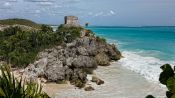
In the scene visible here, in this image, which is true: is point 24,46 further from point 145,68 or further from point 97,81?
point 97,81

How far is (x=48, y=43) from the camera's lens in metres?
76.1

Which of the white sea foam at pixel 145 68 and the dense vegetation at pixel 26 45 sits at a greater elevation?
the dense vegetation at pixel 26 45

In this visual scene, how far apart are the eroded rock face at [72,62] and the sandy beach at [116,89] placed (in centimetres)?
192

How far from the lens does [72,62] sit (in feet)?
172

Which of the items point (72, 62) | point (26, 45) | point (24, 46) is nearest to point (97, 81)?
point (72, 62)

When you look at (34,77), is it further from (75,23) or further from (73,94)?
(75,23)

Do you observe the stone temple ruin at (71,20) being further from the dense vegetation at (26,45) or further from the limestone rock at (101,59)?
the limestone rock at (101,59)

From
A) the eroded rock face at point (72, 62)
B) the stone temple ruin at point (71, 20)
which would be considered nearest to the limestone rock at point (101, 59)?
the eroded rock face at point (72, 62)

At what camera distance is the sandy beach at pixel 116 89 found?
38.6 m

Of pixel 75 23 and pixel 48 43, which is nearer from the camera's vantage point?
pixel 48 43

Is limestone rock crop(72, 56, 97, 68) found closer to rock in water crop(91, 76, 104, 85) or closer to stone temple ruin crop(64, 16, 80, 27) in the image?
rock in water crop(91, 76, 104, 85)

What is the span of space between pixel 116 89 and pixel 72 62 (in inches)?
507

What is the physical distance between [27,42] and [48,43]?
4.87 meters

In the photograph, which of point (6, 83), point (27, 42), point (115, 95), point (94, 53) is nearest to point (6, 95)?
point (6, 83)
